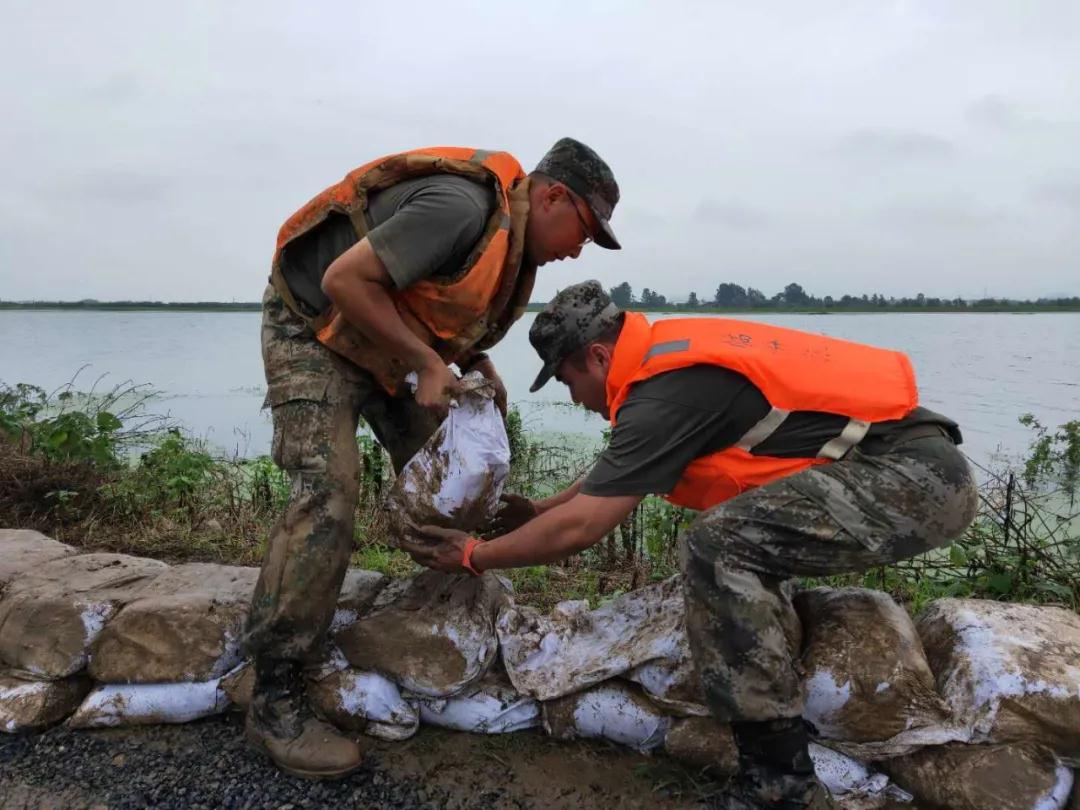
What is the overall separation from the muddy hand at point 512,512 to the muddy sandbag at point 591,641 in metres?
0.30

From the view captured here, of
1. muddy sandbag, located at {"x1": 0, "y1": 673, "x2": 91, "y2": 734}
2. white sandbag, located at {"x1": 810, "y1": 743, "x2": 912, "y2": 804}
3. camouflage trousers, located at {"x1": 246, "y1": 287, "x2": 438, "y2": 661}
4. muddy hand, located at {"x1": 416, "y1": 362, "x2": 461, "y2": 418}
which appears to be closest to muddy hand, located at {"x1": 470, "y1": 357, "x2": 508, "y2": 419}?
muddy hand, located at {"x1": 416, "y1": 362, "x2": 461, "y2": 418}

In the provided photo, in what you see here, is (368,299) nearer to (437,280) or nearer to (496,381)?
(437,280)

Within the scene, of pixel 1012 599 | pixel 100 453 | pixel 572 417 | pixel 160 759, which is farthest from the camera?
pixel 572 417

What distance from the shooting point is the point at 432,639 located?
2.65m

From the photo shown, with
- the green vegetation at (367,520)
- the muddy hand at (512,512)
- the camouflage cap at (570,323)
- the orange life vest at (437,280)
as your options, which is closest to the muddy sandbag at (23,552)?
the green vegetation at (367,520)

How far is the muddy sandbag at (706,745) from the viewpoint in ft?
7.58

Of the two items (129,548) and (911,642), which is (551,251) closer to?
(911,642)

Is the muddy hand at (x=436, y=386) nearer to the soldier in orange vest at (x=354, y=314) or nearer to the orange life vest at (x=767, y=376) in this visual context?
the soldier in orange vest at (x=354, y=314)

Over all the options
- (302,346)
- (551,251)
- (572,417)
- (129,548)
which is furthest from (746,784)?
(572,417)

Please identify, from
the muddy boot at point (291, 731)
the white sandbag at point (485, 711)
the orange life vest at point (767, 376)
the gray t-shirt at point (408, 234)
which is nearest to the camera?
the orange life vest at point (767, 376)

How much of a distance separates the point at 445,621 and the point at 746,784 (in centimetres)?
111

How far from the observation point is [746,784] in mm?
2102

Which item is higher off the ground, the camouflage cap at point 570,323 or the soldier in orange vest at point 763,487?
the camouflage cap at point 570,323

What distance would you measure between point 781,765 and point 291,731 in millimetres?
1477
